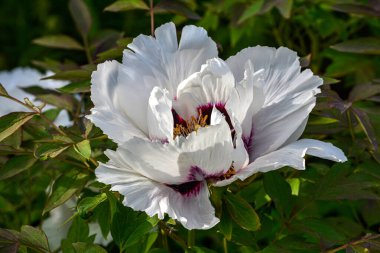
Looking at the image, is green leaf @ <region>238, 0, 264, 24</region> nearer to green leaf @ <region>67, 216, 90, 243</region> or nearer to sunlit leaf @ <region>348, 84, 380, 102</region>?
sunlit leaf @ <region>348, 84, 380, 102</region>

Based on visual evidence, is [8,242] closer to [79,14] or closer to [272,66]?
[272,66]

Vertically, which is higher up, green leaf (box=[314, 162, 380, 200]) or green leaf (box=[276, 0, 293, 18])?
green leaf (box=[276, 0, 293, 18])

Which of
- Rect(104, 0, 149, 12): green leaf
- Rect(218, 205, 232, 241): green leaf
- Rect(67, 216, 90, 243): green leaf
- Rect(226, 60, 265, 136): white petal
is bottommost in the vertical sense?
Rect(67, 216, 90, 243): green leaf

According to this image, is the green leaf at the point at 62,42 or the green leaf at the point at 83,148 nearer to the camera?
the green leaf at the point at 83,148

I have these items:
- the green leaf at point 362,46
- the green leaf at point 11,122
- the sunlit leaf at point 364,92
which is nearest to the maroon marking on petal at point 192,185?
the green leaf at point 11,122

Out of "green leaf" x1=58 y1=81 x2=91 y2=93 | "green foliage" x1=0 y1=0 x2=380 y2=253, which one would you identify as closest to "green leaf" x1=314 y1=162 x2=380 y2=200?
"green foliage" x1=0 y1=0 x2=380 y2=253

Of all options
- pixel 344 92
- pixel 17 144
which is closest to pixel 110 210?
pixel 17 144

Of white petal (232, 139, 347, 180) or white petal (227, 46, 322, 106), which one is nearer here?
white petal (232, 139, 347, 180)

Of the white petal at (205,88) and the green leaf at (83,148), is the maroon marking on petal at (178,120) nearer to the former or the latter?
the white petal at (205,88)
